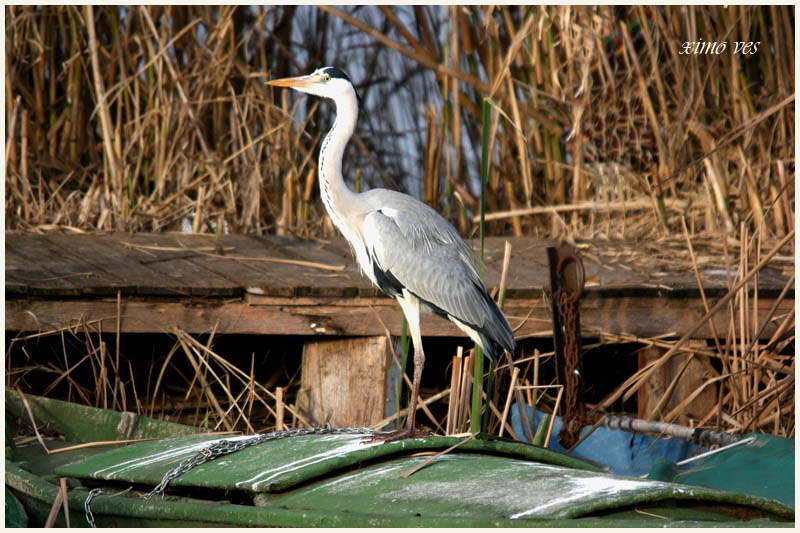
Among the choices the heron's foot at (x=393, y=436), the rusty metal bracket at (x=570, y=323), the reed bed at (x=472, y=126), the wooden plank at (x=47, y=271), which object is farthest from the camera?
the reed bed at (x=472, y=126)

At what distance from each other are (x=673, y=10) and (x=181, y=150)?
3.01 meters

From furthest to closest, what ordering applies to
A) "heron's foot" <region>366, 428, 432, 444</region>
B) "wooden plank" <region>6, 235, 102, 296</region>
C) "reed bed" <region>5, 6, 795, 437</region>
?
"reed bed" <region>5, 6, 795, 437</region> → "wooden plank" <region>6, 235, 102, 296</region> → "heron's foot" <region>366, 428, 432, 444</region>

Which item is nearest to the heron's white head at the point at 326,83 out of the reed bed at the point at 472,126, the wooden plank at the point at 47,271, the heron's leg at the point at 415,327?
the heron's leg at the point at 415,327

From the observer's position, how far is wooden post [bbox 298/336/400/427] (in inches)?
183

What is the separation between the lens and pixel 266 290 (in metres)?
4.59

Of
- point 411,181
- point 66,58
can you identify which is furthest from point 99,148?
point 411,181

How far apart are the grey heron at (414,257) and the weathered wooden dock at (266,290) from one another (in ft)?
2.43

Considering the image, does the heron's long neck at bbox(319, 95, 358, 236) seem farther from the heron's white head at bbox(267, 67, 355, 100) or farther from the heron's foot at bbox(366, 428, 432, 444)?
the heron's foot at bbox(366, 428, 432, 444)

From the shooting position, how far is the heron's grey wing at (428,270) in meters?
3.75

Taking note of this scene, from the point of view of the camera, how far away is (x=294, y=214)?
650 centimetres

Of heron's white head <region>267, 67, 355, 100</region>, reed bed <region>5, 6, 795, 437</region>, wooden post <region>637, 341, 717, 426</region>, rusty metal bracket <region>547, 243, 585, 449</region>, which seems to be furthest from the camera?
reed bed <region>5, 6, 795, 437</region>

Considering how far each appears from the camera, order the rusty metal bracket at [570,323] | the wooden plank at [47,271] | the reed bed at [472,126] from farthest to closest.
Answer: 1. the reed bed at [472,126]
2. the wooden plank at [47,271]
3. the rusty metal bracket at [570,323]

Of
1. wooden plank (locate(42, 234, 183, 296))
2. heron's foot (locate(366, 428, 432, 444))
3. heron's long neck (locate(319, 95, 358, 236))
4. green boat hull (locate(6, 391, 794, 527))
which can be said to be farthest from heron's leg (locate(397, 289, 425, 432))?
wooden plank (locate(42, 234, 183, 296))

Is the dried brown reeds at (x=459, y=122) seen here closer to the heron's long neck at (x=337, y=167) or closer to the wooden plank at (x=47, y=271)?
the wooden plank at (x=47, y=271)
